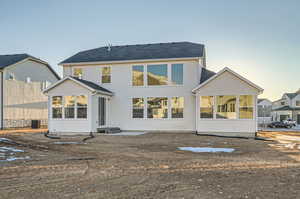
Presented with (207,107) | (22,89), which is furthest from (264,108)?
(22,89)

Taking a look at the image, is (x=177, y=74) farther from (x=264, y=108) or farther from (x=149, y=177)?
(x=264, y=108)

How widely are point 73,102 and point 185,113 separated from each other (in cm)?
807

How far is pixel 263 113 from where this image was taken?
2283 inches

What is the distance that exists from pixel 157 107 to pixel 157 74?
2.51m

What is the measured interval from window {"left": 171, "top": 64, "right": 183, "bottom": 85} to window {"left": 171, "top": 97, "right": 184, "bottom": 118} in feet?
3.94

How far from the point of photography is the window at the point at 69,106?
1812 centimetres

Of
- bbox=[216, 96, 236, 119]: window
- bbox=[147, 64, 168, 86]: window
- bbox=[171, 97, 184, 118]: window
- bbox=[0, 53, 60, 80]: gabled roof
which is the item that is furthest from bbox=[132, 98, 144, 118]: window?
bbox=[0, 53, 60, 80]: gabled roof

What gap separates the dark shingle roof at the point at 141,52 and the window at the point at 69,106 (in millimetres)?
3992

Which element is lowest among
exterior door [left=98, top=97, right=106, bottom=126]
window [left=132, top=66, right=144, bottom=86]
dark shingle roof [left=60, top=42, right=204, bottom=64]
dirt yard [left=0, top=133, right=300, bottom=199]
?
dirt yard [left=0, top=133, right=300, bottom=199]

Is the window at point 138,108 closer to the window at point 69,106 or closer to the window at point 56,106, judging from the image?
the window at point 69,106

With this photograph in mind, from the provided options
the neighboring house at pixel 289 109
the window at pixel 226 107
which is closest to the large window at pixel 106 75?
the window at pixel 226 107

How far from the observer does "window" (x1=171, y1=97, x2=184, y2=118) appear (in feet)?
62.0

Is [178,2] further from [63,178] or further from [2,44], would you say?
[2,44]

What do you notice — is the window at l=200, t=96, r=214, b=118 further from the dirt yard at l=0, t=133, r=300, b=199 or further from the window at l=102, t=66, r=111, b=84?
the dirt yard at l=0, t=133, r=300, b=199
